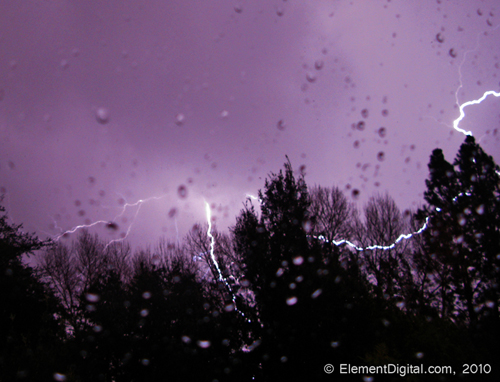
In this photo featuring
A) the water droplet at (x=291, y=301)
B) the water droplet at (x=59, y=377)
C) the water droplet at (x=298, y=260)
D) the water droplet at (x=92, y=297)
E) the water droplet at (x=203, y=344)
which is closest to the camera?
the water droplet at (x=59, y=377)

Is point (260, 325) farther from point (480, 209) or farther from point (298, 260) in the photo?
point (480, 209)

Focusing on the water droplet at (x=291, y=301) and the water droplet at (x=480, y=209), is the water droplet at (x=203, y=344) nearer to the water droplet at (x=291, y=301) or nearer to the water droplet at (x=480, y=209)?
the water droplet at (x=291, y=301)

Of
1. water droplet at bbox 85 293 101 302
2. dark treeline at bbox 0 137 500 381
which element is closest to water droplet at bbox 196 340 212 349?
dark treeline at bbox 0 137 500 381

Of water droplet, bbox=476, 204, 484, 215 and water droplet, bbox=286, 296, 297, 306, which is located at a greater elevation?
water droplet, bbox=476, 204, 484, 215

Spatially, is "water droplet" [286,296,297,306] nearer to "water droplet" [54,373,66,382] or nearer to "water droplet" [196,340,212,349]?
"water droplet" [196,340,212,349]

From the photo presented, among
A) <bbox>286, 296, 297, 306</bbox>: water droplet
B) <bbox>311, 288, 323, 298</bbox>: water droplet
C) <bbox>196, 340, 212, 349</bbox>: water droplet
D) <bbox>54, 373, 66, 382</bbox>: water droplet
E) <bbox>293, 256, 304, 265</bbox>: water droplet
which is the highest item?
<bbox>293, 256, 304, 265</bbox>: water droplet

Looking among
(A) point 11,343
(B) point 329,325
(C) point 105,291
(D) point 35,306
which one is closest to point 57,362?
(C) point 105,291

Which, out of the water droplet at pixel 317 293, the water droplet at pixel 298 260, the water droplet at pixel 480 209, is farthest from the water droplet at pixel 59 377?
the water droplet at pixel 480 209

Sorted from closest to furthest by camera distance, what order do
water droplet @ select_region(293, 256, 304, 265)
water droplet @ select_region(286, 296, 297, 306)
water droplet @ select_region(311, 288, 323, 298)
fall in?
water droplet @ select_region(286, 296, 297, 306), water droplet @ select_region(311, 288, 323, 298), water droplet @ select_region(293, 256, 304, 265)

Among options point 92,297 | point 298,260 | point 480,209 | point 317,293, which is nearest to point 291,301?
point 317,293
